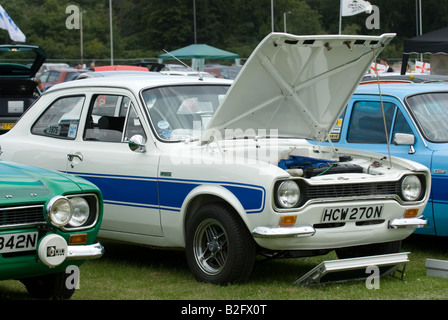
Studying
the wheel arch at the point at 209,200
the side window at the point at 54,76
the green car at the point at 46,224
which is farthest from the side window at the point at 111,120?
the side window at the point at 54,76

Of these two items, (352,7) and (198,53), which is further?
(198,53)

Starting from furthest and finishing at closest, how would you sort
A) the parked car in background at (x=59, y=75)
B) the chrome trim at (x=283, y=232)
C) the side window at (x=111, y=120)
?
the parked car in background at (x=59, y=75) < the side window at (x=111, y=120) < the chrome trim at (x=283, y=232)

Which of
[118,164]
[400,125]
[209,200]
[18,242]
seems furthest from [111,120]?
[400,125]

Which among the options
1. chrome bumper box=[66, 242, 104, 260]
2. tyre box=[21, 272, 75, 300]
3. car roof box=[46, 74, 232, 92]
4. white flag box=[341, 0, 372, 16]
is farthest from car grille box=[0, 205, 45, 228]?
white flag box=[341, 0, 372, 16]

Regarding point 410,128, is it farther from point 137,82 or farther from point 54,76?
point 54,76

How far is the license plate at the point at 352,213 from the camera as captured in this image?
6.07 meters

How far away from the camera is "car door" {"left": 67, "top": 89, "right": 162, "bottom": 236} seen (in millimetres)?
6812

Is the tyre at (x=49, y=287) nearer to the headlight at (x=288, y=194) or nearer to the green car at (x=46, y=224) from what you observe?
the green car at (x=46, y=224)

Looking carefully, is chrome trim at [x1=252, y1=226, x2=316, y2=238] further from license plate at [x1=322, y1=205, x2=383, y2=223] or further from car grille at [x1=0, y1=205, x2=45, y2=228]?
car grille at [x1=0, y1=205, x2=45, y2=228]

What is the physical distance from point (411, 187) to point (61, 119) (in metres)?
3.46

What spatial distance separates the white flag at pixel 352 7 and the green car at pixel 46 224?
19.2 meters

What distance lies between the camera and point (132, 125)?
7184 mm

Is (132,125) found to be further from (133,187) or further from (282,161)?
(282,161)

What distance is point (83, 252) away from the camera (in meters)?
5.30
